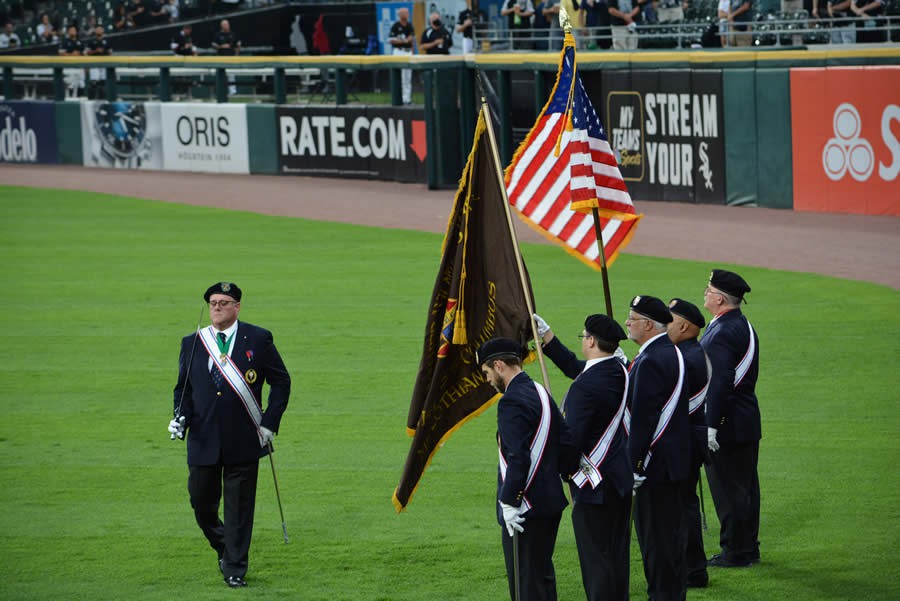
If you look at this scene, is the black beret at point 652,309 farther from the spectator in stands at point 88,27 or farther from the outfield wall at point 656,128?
the spectator in stands at point 88,27

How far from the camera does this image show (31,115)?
3578 cm

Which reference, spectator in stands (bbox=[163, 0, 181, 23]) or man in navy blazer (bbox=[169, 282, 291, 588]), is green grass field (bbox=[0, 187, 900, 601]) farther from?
spectator in stands (bbox=[163, 0, 181, 23])

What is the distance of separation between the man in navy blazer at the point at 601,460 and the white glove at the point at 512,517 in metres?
0.48

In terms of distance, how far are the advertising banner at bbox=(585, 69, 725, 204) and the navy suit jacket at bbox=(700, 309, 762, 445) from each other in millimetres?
15912

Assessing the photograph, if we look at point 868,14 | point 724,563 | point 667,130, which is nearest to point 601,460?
point 724,563

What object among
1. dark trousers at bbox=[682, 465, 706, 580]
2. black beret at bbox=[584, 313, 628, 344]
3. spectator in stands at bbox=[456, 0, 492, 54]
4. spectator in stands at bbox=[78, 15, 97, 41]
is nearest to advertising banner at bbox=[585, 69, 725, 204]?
spectator in stands at bbox=[456, 0, 492, 54]

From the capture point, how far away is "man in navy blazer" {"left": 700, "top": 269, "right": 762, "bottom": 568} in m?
8.23

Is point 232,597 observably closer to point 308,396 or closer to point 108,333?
point 308,396

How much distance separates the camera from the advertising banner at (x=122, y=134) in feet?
110

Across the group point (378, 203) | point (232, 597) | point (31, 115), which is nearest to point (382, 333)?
point (232, 597)

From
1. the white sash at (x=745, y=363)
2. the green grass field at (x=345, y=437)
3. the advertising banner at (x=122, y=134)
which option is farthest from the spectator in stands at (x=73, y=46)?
the white sash at (x=745, y=363)

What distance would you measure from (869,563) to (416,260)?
41.2 feet

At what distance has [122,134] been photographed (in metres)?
34.2

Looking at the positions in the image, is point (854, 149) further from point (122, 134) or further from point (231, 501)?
point (122, 134)
